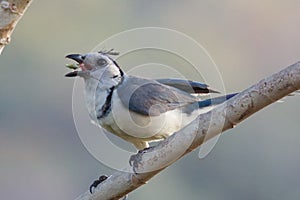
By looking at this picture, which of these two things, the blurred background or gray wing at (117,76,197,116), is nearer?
gray wing at (117,76,197,116)

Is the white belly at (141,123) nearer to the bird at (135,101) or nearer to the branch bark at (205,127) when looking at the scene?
the bird at (135,101)

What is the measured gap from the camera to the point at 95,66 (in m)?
3.74

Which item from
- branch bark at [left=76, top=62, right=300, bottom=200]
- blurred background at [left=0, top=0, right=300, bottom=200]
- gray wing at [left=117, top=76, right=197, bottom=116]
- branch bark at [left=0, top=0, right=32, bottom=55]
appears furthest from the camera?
blurred background at [left=0, top=0, right=300, bottom=200]

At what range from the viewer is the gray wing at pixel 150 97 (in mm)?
3656

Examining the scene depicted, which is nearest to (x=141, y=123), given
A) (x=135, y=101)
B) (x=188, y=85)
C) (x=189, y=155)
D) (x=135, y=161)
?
(x=135, y=101)

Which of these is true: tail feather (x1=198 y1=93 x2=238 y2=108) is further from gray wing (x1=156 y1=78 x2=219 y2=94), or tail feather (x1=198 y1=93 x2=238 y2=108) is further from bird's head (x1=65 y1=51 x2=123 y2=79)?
bird's head (x1=65 y1=51 x2=123 y2=79)

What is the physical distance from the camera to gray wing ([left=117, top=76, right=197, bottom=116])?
3.66 metres

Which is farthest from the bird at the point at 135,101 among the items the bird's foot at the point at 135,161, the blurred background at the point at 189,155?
the blurred background at the point at 189,155

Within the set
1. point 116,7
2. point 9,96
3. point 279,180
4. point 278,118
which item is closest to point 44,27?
point 116,7

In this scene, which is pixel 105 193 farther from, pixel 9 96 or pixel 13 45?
pixel 13 45

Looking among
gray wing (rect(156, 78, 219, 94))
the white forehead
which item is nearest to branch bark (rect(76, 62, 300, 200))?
gray wing (rect(156, 78, 219, 94))

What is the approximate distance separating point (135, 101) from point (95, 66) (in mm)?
213

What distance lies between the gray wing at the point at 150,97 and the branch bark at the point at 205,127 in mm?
609

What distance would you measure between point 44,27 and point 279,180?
7.69 meters
